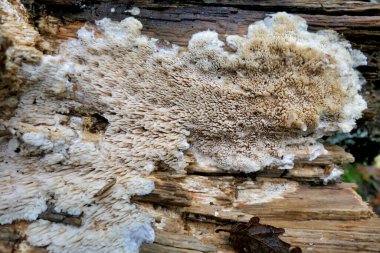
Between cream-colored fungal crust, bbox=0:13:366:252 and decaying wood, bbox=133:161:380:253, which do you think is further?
decaying wood, bbox=133:161:380:253

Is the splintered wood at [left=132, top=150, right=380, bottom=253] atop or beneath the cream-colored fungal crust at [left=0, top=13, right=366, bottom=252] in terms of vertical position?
beneath

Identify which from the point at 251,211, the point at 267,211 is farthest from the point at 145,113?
the point at 267,211

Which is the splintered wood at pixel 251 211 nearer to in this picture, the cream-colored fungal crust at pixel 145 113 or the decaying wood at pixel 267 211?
the decaying wood at pixel 267 211

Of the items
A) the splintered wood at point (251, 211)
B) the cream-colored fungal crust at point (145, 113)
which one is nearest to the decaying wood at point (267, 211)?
the splintered wood at point (251, 211)

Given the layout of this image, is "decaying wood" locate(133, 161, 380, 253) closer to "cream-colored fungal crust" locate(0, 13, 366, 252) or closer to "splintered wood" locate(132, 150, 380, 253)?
"splintered wood" locate(132, 150, 380, 253)

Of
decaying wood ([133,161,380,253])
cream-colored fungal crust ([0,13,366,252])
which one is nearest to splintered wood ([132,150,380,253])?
decaying wood ([133,161,380,253])

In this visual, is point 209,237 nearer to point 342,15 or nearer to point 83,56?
point 83,56

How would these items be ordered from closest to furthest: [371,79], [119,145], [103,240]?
[103,240]
[119,145]
[371,79]

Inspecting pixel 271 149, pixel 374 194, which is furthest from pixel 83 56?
pixel 374 194
